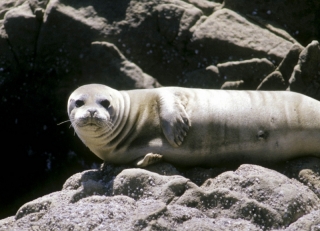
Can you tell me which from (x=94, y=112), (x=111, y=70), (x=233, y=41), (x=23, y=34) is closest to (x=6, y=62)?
(x=23, y=34)

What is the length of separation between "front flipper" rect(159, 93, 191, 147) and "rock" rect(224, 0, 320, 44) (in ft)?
10.8

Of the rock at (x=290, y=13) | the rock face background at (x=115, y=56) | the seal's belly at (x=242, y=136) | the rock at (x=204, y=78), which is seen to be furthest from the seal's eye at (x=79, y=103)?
the rock at (x=290, y=13)

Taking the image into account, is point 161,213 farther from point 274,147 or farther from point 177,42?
point 177,42

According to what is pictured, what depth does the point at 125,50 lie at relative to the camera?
9781mm

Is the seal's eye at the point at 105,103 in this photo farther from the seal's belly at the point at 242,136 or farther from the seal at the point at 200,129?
the seal's belly at the point at 242,136

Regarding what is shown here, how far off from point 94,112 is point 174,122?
75cm

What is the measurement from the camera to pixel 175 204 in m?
5.82

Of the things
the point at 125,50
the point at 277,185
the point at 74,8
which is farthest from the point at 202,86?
the point at 277,185

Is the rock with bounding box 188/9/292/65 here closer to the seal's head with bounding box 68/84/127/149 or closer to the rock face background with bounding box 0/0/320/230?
the rock face background with bounding box 0/0/320/230

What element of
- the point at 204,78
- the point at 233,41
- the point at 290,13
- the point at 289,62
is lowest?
the point at 204,78

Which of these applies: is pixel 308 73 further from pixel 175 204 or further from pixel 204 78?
pixel 175 204

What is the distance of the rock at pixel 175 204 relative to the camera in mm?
5461

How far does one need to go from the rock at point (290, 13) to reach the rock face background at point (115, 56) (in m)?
0.01

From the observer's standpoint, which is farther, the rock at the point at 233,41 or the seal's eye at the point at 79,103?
the rock at the point at 233,41
